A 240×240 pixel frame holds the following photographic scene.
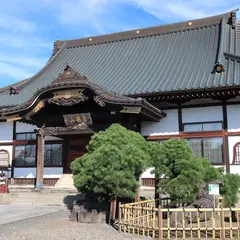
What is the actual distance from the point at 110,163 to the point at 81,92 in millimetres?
6257

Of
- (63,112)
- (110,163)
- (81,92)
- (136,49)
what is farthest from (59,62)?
(110,163)

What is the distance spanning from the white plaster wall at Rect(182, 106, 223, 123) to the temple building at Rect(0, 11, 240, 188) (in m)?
0.04

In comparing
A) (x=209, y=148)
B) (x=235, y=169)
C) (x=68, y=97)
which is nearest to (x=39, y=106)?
(x=68, y=97)

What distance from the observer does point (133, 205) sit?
8.92 m

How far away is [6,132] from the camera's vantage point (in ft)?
63.0

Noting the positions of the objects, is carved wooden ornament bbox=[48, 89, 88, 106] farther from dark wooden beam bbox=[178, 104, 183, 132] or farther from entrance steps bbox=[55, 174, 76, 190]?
dark wooden beam bbox=[178, 104, 183, 132]

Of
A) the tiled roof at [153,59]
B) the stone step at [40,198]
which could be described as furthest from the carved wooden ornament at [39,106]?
the stone step at [40,198]

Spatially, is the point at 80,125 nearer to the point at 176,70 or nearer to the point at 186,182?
the point at 176,70

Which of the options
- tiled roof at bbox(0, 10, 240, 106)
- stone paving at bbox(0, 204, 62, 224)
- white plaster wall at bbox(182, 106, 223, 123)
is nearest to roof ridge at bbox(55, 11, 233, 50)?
tiled roof at bbox(0, 10, 240, 106)

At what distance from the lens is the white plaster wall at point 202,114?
1504 cm

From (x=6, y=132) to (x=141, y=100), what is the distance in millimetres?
9035

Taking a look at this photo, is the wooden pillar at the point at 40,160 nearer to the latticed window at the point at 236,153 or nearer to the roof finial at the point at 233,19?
the latticed window at the point at 236,153

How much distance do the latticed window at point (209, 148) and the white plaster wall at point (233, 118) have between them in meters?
0.68

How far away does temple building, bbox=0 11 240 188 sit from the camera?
14711mm
